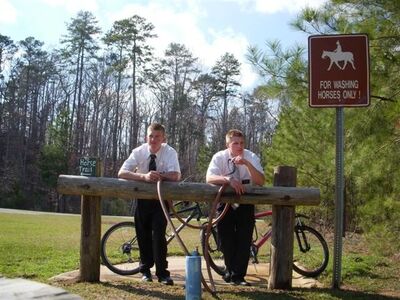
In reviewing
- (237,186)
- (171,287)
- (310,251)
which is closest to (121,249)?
(171,287)

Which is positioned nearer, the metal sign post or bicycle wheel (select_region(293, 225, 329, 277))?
the metal sign post

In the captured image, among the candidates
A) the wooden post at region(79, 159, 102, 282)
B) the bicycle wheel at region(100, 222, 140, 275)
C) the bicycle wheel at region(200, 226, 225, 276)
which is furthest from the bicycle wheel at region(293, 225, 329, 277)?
the wooden post at region(79, 159, 102, 282)

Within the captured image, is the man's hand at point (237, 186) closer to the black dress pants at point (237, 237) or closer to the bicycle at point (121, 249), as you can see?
the black dress pants at point (237, 237)

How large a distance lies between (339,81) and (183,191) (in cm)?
193

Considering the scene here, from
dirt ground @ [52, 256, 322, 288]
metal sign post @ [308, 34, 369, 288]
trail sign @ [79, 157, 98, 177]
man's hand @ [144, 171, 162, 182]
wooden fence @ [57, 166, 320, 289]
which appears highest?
metal sign post @ [308, 34, 369, 288]

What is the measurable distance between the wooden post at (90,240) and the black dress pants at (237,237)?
1274 mm

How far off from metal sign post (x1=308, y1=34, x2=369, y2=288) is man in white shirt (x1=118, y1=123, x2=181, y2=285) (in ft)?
5.32

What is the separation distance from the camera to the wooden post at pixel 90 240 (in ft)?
18.6

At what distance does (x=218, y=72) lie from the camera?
53.3m

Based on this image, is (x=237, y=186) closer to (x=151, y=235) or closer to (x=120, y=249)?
(x=151, y=235)

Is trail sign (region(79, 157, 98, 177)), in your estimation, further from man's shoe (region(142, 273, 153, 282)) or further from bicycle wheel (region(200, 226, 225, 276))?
bicycle wheel (region(200, 226, 225, 276))

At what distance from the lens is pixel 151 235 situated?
5949 mm

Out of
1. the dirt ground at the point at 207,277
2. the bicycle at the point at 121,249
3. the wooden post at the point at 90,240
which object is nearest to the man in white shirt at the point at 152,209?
the dirt ground at the point at 207,277

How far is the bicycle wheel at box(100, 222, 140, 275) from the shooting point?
6.61 meters
